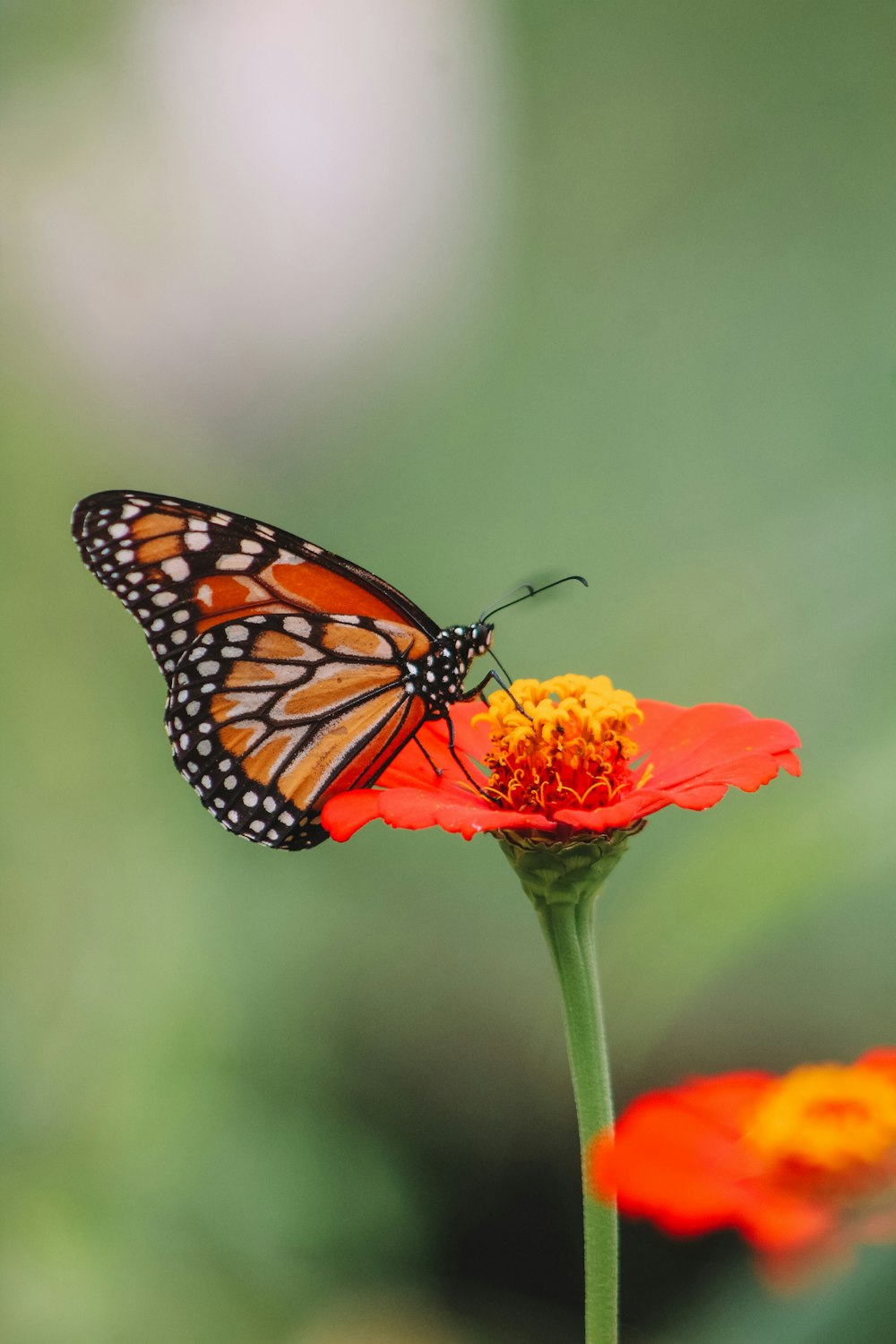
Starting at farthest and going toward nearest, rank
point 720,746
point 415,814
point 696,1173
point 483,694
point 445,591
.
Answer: point 445,591
point 483,694
point 720,746
point 415,814
point 696,1173

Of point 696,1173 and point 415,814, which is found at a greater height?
point 415,814

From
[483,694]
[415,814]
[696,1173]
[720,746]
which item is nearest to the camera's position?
[696,1173]

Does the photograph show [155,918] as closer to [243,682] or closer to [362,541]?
[243,682]

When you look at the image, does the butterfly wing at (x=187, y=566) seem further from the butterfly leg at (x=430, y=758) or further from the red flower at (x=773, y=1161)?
the red flower at (x=773, y=1161)

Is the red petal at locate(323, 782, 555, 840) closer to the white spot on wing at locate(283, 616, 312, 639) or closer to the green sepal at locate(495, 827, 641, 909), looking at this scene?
the green sepal at locate(495, 827, 641, 909)

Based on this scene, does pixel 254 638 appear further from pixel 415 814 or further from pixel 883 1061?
pixel 883 1061

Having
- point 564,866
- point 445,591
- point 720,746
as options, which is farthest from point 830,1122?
Result: point 445,591

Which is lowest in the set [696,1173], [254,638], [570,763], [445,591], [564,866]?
[696,1173]
